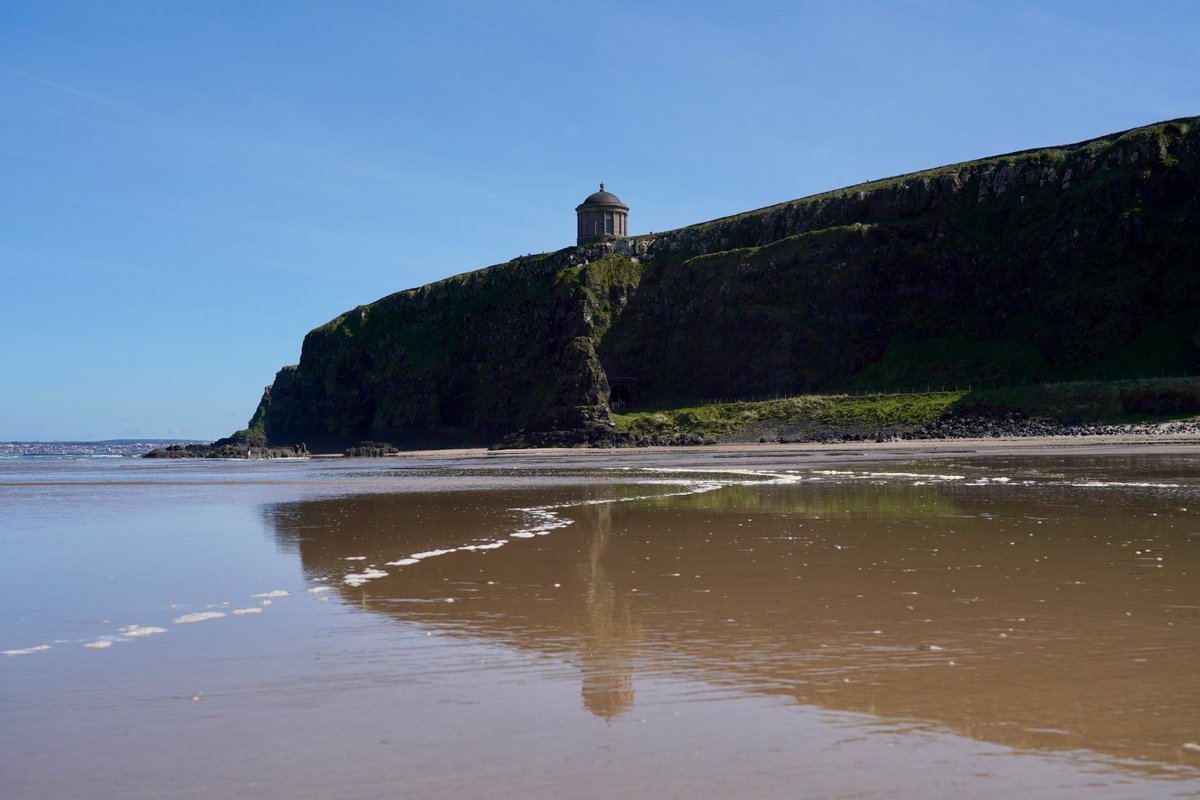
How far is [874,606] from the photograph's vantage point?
9.84 metres

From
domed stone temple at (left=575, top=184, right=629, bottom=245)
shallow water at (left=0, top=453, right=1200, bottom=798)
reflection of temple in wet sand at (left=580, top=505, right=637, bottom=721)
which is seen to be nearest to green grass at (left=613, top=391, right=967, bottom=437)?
domed stone temple at (left=575, top=184, right=629, bottom=245)

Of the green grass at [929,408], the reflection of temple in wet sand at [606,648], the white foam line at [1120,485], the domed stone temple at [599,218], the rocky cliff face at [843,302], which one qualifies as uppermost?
the domed stone temple at [599,218]

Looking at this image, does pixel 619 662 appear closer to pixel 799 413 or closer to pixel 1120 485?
pixel 1120 485

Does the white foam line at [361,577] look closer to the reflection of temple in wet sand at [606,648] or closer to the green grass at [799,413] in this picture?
the reflection of temple in wet sand at [606,648]

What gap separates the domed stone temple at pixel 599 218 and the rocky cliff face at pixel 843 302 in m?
5.42

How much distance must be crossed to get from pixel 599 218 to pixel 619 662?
121 metres

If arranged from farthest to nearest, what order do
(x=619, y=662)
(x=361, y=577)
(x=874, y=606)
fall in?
1. (x=361, y=577)
2. (x=874, y=606)
3. (x=619, y=662)

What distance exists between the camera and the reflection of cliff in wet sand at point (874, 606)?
6.45 metres

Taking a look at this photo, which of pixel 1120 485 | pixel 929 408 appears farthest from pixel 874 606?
pixel 929 408

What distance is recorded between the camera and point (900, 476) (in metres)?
Answer: 31.5

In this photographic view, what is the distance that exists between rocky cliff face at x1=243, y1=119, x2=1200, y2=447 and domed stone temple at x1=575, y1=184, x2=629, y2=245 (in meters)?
5.42

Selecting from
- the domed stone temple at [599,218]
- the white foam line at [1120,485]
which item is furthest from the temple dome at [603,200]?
the white foam line at [1120,485]

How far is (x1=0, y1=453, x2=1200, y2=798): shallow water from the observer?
532 centimetres

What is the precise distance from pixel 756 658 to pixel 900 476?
25.4 metres
